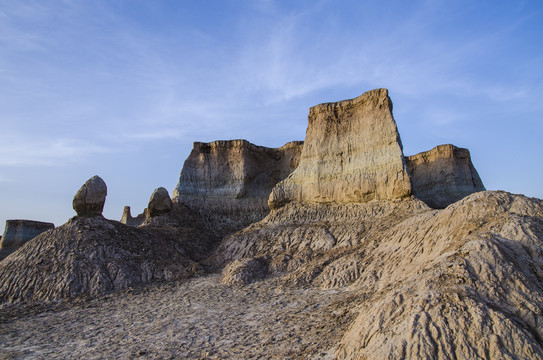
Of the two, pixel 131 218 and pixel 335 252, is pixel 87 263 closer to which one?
pixel 335 252

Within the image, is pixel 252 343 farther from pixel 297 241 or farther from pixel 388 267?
pixel 297 241

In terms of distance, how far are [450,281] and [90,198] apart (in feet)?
54.7

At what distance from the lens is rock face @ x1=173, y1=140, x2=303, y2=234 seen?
85.6 ft

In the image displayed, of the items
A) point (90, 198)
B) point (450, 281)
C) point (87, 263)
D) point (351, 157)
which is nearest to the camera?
point (450, 281)

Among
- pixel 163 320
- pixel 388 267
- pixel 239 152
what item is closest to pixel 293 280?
pixel 388 267

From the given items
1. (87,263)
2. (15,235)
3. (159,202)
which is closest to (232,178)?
(159,202)

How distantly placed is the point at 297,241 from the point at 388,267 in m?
6.23

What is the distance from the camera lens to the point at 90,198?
61.6ft

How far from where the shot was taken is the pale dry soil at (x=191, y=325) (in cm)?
802

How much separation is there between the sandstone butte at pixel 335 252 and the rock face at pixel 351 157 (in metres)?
0.06

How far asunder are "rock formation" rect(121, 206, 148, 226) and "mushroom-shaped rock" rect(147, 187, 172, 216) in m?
10.3

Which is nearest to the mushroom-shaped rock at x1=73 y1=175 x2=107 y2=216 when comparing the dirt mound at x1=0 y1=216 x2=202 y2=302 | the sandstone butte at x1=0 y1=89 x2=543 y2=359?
the dirt mound at x1=0 y1=216 x2=202 y2=302

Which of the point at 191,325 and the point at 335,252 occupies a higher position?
the point at 335,252

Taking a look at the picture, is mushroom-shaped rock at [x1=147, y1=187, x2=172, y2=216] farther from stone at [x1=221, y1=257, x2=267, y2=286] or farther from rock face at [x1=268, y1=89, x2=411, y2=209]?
stone at [x1=221, y1=257, x2=267, y2=286]
